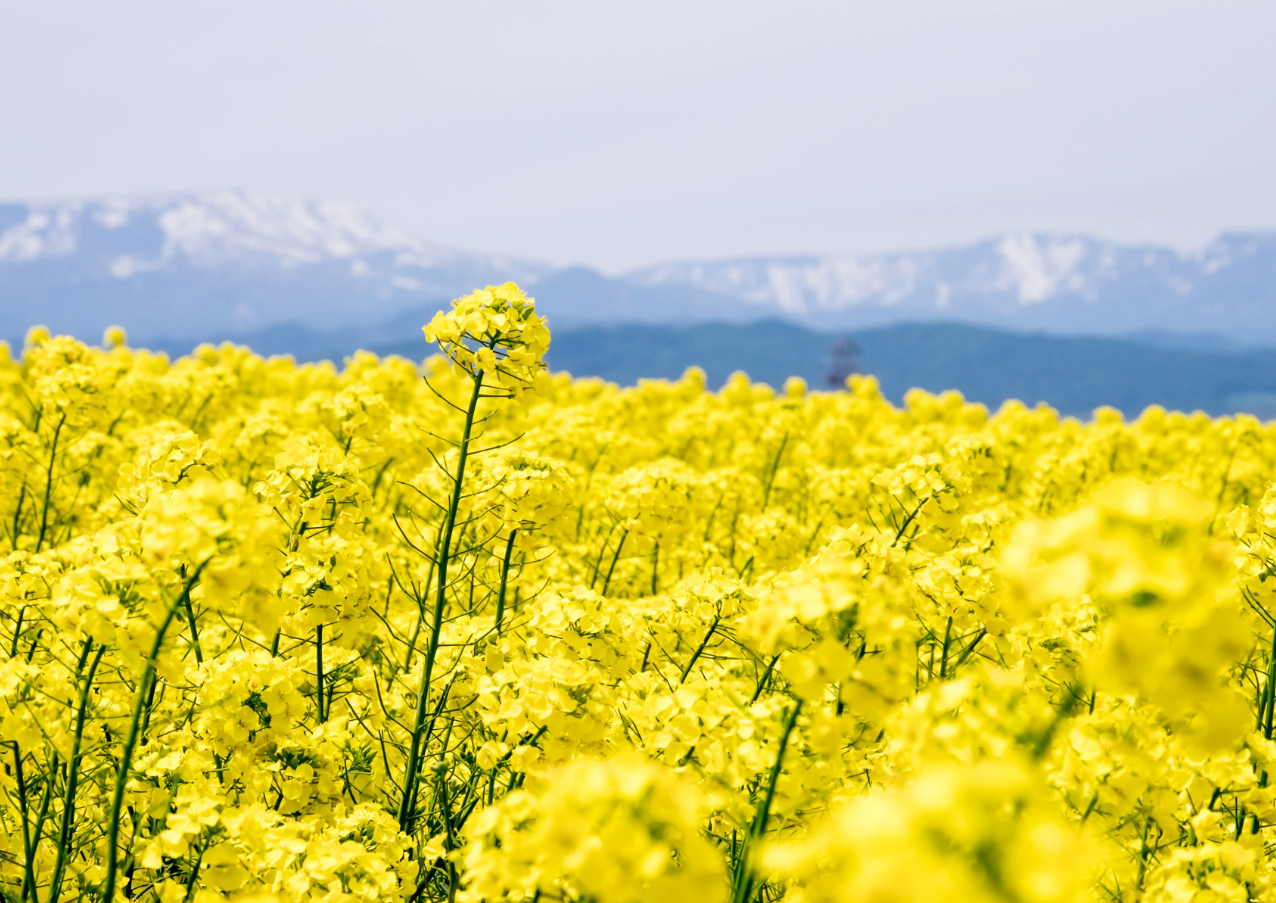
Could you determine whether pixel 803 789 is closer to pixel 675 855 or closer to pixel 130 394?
pixel 675 855

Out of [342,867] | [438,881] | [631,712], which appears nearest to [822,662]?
[631,712]

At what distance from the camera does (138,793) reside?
3.23m

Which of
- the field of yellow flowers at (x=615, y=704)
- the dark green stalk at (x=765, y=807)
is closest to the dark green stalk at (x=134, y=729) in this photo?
the field of yellow flowers at (x=615, y=704)

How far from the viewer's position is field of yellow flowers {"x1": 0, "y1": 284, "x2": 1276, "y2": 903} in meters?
1.45

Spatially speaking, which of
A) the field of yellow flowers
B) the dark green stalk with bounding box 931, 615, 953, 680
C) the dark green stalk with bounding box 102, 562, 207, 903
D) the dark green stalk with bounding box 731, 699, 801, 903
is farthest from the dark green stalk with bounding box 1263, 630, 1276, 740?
the dark green stalk with bounding box 102, 562, 207, 903

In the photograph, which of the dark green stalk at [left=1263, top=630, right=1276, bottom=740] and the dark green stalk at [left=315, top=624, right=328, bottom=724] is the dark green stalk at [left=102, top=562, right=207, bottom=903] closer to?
the dark green stalk at [left=315, top=624, right=328, bottom=724]

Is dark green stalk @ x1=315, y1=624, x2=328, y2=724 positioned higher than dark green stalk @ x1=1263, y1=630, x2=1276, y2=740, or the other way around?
dark green stalk @ x1=1263, y1=630, x2=1276, y2=740

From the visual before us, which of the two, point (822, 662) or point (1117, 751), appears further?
point (1117, 751)

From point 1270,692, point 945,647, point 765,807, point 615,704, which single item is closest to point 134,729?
point 615,704

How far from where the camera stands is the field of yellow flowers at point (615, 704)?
4.76ft

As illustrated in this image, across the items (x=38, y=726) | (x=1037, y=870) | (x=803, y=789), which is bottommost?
(x=38, y=726)

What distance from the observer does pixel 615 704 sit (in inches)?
123

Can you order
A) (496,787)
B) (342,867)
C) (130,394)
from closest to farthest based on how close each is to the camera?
1. (342,867)
2. (496,787)
3. (130,394)

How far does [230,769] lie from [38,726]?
628mm
